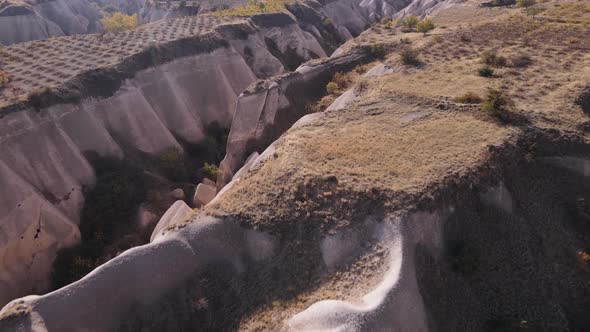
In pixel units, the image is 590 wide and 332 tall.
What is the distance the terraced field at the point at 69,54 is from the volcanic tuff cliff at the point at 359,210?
62.0 inches

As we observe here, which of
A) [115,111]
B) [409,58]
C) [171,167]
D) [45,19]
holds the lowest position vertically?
[171,167]

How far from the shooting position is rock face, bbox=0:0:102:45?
191 ft

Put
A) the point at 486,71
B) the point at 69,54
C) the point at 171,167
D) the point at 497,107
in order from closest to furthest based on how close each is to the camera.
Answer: the point at 497,107, the point at 486,71, the point at 171,167, the point at 69,54

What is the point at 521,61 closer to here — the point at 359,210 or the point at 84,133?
the point at 359,210

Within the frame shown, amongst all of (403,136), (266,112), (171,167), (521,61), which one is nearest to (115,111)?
(171,167)

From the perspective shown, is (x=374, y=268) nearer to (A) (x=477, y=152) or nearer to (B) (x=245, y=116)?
(A) (x=477, y=152)

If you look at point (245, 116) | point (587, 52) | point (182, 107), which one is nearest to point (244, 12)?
point (182, 107)

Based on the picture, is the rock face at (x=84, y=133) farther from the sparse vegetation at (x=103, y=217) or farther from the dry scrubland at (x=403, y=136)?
the dry scrubland at (x=403, y=136)

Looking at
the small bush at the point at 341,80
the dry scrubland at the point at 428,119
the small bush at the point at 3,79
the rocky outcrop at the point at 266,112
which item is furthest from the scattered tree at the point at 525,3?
the small bush at the point at 3,79

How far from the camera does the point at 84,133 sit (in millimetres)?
27750

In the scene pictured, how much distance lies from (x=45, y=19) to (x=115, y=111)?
50411 millimetres

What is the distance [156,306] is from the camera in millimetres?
15023

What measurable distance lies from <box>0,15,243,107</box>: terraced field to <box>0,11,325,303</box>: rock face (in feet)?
7.95

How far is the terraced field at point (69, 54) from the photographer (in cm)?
2794
